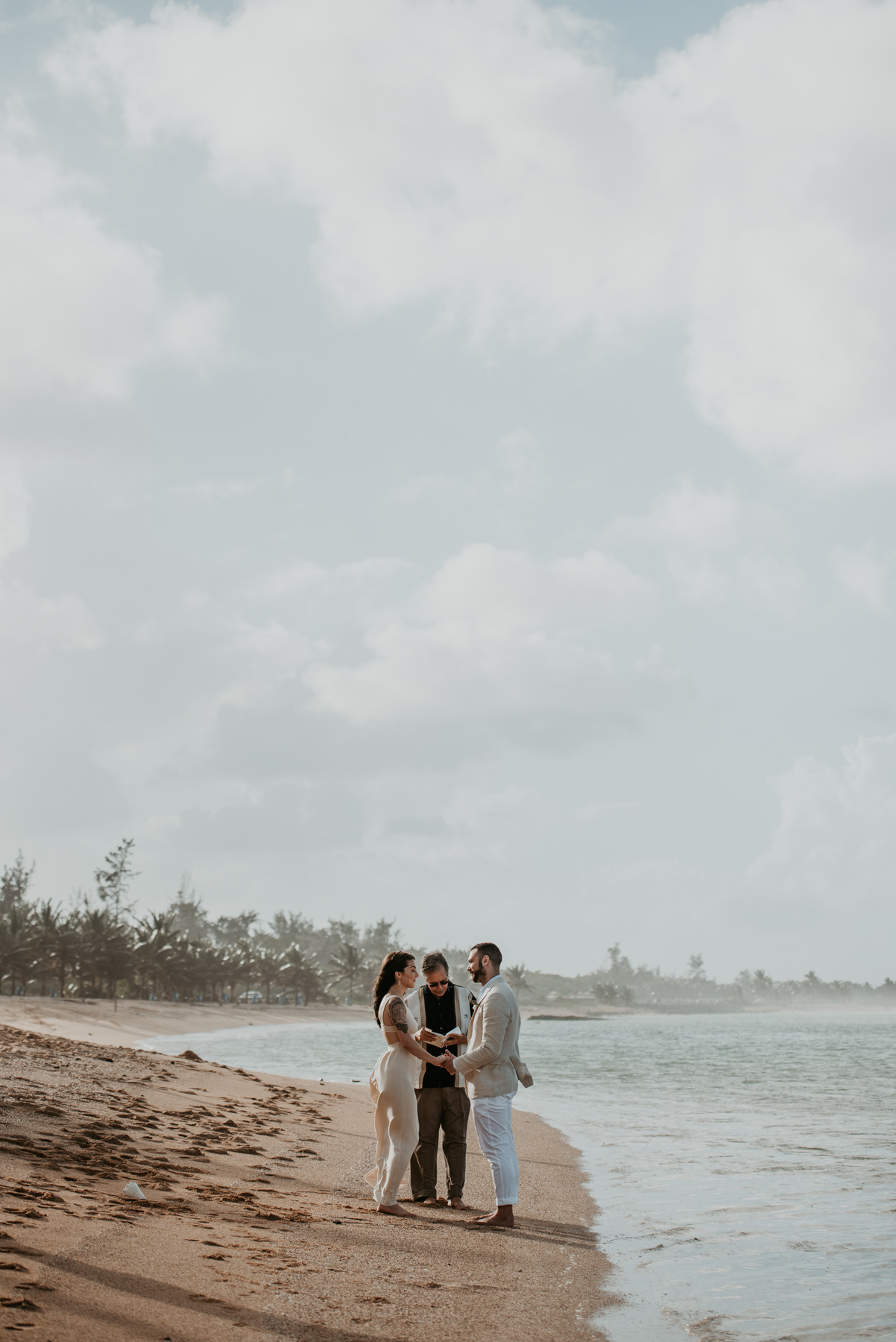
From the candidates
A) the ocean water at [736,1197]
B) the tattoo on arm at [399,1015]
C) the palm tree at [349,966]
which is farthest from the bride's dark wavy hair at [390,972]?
the palm tree at [349,966]

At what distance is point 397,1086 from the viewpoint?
7.59 metres

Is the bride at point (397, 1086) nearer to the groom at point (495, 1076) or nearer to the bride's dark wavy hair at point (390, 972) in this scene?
the bride's dark wavy hair at point (390, 972)

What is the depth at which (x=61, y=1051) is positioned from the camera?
17812 millimetres

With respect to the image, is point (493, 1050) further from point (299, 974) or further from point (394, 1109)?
point (299, 974)

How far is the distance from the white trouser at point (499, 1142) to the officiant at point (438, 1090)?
709 millimetres

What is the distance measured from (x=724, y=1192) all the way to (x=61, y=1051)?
1256 cm

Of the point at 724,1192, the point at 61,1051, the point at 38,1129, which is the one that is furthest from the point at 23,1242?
the point at 61,1051

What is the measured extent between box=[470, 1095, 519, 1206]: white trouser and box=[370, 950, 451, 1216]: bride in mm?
498

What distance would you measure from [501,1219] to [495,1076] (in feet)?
3.56

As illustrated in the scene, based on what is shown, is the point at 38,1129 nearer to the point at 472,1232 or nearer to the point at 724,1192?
the point at 472,1232

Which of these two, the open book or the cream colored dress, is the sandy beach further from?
the open book

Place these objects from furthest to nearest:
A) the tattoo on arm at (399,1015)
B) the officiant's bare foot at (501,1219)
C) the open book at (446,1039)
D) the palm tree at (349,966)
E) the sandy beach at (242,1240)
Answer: the palm tree at (349,966) < the open book at (446,1039) < the tattoo on arm at (399,1015) < the officiant's bare foot at (501,1219) < the sandy beach at (242,1240)

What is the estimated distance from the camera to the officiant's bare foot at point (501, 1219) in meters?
7.45

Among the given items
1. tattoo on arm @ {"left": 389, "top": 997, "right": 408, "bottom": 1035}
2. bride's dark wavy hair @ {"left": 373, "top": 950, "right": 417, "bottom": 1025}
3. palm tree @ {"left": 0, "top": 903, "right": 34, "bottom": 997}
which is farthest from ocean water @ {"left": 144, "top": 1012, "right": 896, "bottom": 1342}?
palm tree @ {"left": 0, "top": 903, "right": 34, "bottom": 997}
